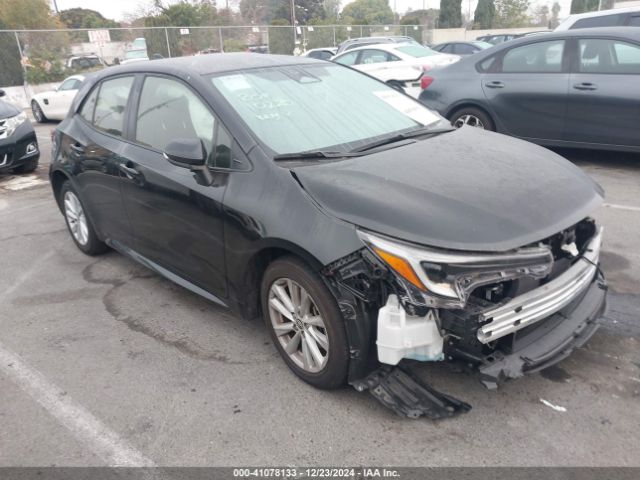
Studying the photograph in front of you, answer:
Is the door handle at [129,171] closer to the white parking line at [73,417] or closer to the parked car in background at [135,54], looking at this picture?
the white parking line at [73,417]

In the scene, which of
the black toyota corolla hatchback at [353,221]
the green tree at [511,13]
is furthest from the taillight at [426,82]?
the green tree at [511,13]

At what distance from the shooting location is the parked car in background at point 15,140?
8180 mm

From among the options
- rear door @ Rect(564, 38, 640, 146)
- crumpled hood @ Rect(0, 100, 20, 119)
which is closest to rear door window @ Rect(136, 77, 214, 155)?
rear door @ Rect(564, 38, 640, 146)

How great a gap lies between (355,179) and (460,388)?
4.04 feet

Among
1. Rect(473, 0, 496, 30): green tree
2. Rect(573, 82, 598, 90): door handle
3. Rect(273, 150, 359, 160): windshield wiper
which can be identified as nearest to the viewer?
Rect(273, 150, 359, 160): windshield wiper

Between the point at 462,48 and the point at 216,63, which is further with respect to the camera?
the point at 462,48

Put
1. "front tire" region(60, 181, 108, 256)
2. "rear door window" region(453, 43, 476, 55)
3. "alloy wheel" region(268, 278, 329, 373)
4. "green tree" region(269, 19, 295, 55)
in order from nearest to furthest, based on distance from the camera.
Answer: "alloy wheel" region(268, 278, 329, 373)
"front tire" region(60, 181, 108, 256)
"rear door window" region(453, 43, 476, 55)
"green tree" region(269, 19, 295, 55)

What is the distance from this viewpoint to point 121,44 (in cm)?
2438

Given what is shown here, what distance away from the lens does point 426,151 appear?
3189 millimetres

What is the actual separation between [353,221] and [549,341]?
43.5 inches

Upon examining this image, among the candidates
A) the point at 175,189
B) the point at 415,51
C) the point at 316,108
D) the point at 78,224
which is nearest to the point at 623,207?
the point at 316,108

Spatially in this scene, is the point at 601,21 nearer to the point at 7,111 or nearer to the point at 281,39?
the point at 7,111

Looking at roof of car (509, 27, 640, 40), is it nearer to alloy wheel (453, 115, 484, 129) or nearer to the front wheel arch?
the front wheel arch

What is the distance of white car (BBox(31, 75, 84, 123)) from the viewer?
14156 millimetres
